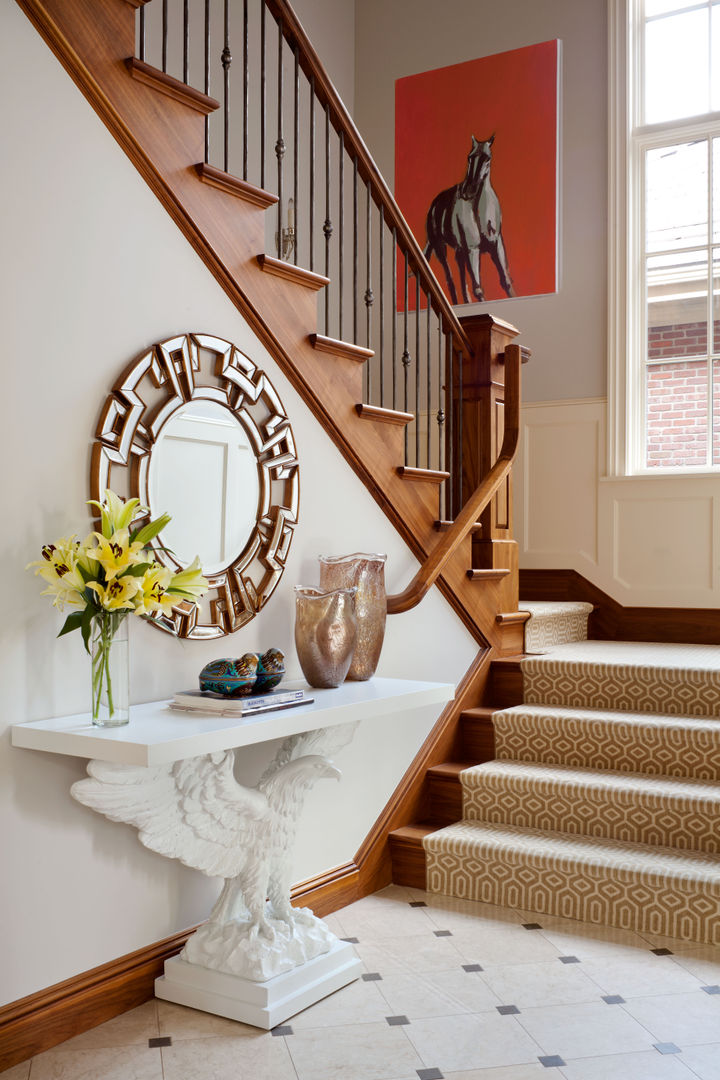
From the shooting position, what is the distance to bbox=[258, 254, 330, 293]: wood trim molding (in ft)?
9.93

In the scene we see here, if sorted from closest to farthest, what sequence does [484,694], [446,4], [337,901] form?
[337,901]
[484,694]
[446,4]

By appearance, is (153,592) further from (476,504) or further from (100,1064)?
(476,504)

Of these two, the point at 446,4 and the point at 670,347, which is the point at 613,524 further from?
the point at 446,4

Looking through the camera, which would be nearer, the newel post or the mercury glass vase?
the mercury glass vase

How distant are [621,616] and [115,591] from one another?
12.2ft

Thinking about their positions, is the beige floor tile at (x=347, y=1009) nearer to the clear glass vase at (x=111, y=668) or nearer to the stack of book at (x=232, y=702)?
the stack of book at (x=232, y=702)

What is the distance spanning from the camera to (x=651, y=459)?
5.46m

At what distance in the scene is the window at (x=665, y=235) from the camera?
5371 mm

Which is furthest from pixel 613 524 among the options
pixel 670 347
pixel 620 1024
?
pixel 620 1024

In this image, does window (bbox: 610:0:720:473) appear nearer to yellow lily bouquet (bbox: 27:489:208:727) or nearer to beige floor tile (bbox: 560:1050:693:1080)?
beige floor tile (bbox: 560:1050:693:1080)

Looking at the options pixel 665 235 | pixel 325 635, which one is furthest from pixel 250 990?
pixel 665 235

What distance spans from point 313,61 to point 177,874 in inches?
103

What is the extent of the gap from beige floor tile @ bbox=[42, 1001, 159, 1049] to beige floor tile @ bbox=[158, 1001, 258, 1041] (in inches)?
1.1

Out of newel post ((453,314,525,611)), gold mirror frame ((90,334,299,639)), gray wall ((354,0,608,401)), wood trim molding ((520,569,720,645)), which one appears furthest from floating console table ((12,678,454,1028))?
gray wall ((354,0,608,401))
